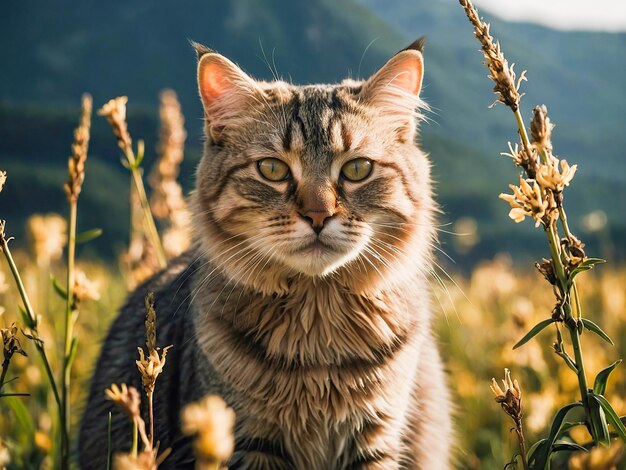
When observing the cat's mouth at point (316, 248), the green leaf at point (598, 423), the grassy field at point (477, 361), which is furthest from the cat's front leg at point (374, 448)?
the green leaf at point (598, 423)

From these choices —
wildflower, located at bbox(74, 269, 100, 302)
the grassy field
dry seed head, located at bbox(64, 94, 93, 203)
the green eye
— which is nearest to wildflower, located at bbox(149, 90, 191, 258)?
the grassy field

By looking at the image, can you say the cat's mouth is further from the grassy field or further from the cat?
the grassy field

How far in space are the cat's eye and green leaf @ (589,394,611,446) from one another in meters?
1.35

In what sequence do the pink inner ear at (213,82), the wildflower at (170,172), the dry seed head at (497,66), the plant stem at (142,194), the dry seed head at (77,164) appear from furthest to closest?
the wildflower at (170,172)
the pink inner ear at (213,82)
the plant stem at (142,194)
the dry seed head at (77,164)
the dry seed head at (497,66)

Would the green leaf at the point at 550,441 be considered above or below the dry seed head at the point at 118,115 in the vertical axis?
below

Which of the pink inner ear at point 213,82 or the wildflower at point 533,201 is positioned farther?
the pink inner ear at point 213,82

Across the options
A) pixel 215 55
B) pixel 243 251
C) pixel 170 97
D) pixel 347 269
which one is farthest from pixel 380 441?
pixel 170 97

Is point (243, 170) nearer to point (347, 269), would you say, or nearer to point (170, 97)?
point (347, 269)

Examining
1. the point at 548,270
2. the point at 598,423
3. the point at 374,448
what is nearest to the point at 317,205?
the point at 374,448

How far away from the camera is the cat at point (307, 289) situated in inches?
76.3

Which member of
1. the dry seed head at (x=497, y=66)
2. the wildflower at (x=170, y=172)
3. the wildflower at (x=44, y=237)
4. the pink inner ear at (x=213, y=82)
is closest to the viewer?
the dry seed head at (x=497, y=66)

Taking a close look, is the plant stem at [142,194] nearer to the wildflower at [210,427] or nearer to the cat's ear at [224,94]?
the cat's ear at [224,94]

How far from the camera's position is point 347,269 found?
2.18 metres

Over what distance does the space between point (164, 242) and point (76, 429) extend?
98 centimetres
